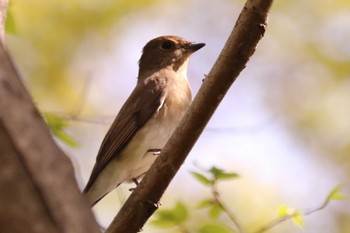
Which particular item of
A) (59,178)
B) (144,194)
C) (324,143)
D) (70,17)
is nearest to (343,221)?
(324,143)

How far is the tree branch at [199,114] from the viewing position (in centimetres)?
274

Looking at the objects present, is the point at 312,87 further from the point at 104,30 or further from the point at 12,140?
the point at 12,140

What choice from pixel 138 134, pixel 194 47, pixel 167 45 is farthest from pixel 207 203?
pixel 167 45

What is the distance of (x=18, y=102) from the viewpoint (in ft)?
3.57

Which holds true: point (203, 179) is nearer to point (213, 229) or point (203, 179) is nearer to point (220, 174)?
point (220, 174)

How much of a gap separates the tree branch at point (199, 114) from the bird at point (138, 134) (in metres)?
1.82

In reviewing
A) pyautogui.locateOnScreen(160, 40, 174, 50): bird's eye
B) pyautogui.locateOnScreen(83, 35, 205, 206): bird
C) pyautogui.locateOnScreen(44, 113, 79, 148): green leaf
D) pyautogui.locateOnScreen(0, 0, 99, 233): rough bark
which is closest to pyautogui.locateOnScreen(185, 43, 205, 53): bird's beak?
pyautogui.locateOnScreen(160, 40, 174, 50): bird's eye

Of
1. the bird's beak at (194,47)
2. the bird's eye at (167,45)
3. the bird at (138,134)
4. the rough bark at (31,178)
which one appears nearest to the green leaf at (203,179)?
the bird at (138,134)

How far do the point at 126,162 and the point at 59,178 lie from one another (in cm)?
425

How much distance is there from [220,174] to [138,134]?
1.35 metres

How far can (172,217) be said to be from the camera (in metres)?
4.27

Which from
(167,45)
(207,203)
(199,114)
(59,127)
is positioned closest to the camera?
(199,114)

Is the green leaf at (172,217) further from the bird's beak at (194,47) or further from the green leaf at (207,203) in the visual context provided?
the bird's beak at (194,47)

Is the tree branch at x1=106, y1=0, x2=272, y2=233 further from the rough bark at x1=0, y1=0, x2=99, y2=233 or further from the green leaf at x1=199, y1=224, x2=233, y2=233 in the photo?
the rough bark at x1=0, y1=0, x2=99, y2=233
